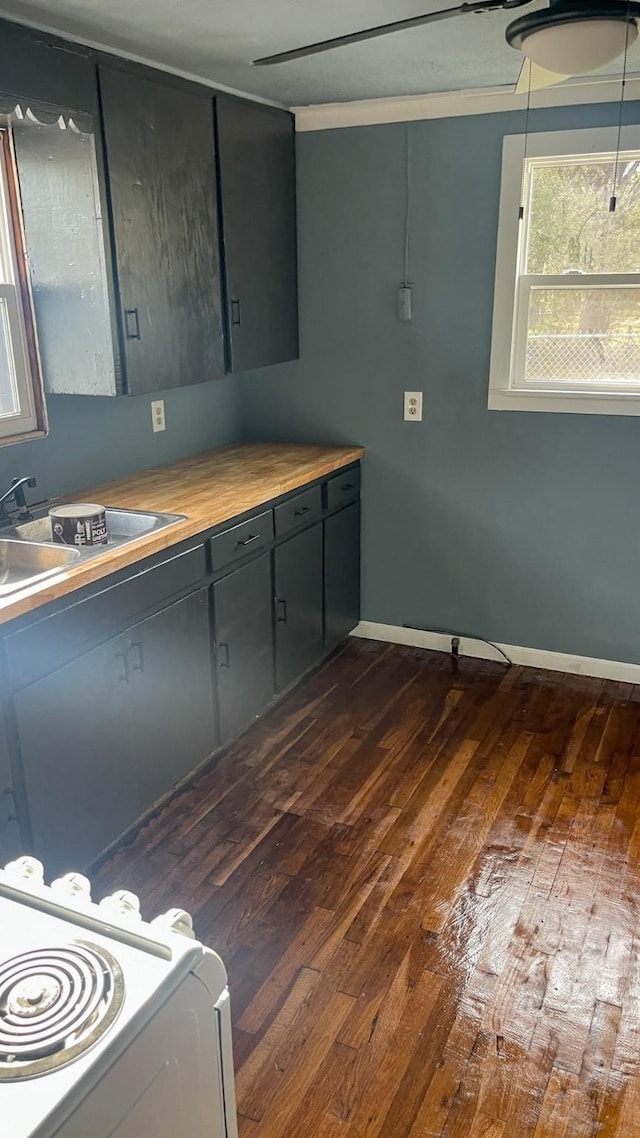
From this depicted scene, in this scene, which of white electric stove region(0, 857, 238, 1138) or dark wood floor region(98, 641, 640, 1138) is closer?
white electric stove region(0, 857, 238, 1138)

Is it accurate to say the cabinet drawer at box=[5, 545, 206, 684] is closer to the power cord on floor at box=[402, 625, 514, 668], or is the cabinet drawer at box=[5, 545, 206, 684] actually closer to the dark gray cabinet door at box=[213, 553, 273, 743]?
the dark gray cabinet door at box=[213, 553, 273, 743]

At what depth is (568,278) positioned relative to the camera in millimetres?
3309

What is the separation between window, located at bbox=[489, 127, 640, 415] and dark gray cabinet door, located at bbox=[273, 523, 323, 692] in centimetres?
100

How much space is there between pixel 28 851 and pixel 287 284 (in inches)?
100

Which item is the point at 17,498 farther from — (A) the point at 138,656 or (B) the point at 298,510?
(B) the point at 298,510

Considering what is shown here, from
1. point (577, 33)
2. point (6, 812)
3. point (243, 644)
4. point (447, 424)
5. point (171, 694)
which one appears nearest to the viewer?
point (577, 33)

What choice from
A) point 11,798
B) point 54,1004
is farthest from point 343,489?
point 54,1004

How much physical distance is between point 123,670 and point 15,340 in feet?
3.62

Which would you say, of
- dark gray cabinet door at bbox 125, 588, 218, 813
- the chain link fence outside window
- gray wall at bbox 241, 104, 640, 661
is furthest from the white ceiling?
dark gray cabinet door at bbox 125, 588, 218, 813

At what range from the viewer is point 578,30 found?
1665 mm

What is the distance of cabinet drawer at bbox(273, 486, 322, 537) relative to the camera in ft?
10.4

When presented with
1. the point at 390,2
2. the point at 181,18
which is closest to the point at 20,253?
the point at 181,18

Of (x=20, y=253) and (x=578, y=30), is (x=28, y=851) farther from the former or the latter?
(x=578, y=30)

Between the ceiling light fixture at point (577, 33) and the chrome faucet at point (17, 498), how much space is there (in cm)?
174
